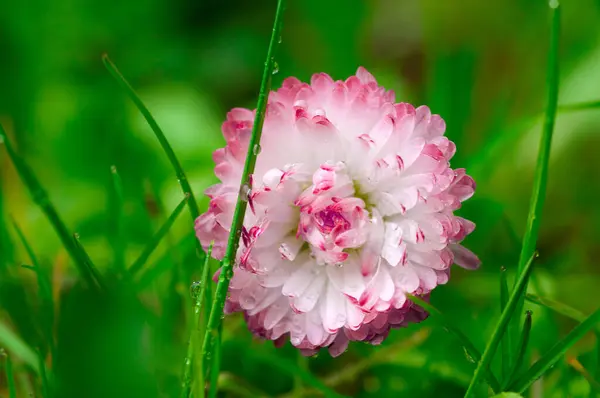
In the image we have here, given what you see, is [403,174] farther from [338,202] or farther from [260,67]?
[260,67]

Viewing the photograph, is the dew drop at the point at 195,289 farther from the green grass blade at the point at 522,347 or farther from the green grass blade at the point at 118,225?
the green grass blade at the point at 522,347

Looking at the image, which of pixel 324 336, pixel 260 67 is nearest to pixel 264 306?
pixel 324 336

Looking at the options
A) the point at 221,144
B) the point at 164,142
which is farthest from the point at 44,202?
the point at 221,144

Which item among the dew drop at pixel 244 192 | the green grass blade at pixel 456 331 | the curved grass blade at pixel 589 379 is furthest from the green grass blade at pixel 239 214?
the curved grass blade at pixel 589 379

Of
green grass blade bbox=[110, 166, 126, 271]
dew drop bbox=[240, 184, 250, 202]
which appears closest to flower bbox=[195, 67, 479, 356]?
dew drop bbox=[240, 184, 250, 202]

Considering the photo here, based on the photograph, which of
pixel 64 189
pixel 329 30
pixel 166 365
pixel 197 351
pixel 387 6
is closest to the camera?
pixel 197 351

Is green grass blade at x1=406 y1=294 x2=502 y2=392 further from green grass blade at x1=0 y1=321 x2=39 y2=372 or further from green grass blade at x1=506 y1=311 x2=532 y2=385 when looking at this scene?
green grass blade at x1=0 y1=321 x2=39 y2=372
